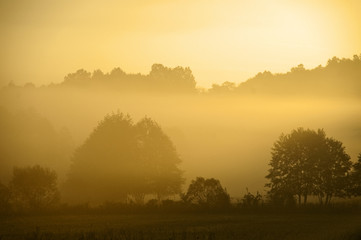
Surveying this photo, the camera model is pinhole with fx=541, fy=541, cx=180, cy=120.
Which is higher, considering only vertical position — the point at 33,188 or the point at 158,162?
the point at 158,162

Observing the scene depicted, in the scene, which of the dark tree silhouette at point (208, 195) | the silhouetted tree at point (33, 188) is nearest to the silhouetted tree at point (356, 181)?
the dark tree silhouette at point (208, 195)

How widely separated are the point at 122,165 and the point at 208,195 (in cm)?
1769

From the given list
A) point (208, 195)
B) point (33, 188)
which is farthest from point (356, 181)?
point (33, 188)

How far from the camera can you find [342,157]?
281 feet

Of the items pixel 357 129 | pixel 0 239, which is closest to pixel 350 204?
pixel 0 239

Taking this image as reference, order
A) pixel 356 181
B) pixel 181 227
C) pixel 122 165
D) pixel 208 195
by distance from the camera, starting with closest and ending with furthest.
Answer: pixel 181 227
pixel 208 195
pixel 122 165
pixel 356 181

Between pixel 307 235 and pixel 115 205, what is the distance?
2679cm

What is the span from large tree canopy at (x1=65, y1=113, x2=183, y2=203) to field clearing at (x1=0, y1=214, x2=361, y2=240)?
63.7 ft

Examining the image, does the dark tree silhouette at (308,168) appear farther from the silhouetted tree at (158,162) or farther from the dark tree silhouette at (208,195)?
the silhouetted tree at (158,162)

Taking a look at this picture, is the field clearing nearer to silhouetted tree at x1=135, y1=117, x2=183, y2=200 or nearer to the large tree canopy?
the large tree canopy

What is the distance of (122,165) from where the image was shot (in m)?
79.5

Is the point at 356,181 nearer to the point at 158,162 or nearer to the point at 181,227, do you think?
the point at 158,162

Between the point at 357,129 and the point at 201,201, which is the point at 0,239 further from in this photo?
the point at 357,129

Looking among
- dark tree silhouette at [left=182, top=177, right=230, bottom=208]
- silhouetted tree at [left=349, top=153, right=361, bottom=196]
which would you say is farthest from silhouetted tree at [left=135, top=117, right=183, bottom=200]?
silhouetted tree at [left=349, top=153, right=361, bottom=196]
